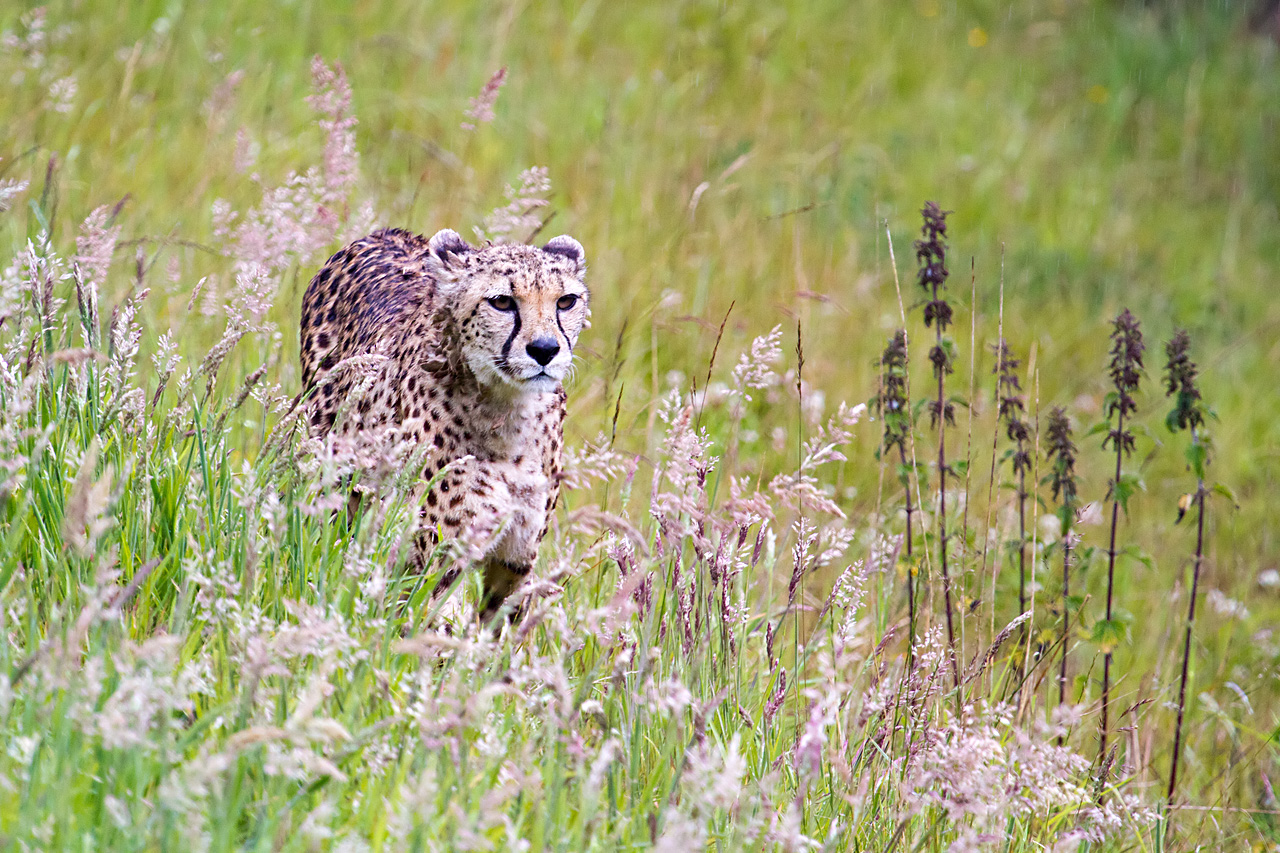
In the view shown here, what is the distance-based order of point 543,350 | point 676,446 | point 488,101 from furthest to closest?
1. point 488,101
2. point 543,350
3. point 676,446

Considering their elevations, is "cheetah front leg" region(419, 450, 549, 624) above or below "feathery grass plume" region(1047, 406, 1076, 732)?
below

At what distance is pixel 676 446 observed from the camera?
295 centimetres

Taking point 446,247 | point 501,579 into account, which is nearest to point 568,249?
point 446,247

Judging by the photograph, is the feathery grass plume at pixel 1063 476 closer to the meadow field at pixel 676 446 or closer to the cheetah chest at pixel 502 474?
the meadow field at pixel 676 446

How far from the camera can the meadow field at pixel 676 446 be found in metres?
2.11

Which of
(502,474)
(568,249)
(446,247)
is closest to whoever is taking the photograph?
(502,474)

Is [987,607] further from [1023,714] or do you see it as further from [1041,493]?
[1041,493]

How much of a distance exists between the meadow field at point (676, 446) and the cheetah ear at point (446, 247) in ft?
1.21

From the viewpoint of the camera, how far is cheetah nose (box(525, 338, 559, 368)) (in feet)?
11.2

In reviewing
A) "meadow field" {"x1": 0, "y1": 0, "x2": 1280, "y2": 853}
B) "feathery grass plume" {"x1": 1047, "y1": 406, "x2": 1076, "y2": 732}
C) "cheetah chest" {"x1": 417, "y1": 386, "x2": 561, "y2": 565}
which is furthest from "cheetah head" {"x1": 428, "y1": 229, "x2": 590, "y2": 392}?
"feathery grass plume" {"x1": 1047, "y1": 406, "x2": 1076, "y2": 732}

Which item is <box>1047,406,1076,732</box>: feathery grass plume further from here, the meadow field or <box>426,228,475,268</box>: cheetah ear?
<box>426,228,475,268</box>: cheetah ear

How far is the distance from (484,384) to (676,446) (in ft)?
2.82

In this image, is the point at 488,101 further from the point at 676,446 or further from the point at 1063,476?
the point at 1063,476

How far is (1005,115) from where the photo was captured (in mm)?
10242
